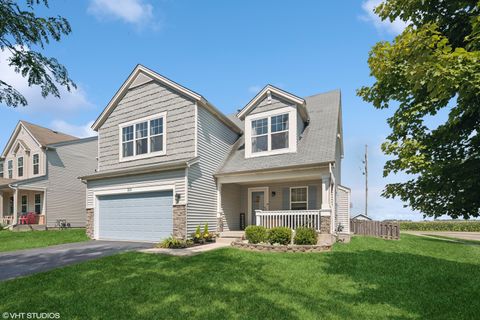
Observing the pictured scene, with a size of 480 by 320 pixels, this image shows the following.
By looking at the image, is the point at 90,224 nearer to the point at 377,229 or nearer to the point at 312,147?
the point at 312,147

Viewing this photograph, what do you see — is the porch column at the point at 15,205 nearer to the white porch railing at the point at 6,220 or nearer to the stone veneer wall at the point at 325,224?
the white porch railing at the point at 6,220

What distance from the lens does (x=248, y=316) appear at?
185 inches

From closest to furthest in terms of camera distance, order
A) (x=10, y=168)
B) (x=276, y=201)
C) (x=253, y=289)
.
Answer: (x=253, y=289) < (x=276, y=201) < (x=10, y=168)

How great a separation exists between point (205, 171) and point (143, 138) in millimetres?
3913

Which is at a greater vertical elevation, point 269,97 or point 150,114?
point 269,97

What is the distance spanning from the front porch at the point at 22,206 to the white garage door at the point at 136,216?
36.1 feet

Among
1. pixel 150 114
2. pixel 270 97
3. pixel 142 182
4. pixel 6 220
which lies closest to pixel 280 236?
pixel 270 97

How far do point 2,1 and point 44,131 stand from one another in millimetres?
23464

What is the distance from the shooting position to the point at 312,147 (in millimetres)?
13297

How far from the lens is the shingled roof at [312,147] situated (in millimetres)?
12609

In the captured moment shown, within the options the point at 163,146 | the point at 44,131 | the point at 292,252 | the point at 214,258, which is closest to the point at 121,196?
the point at 163,146

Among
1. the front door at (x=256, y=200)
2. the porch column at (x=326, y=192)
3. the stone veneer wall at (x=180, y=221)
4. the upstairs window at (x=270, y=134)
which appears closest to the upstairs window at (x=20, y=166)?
the stone veneer wall at (x=180, y=221)

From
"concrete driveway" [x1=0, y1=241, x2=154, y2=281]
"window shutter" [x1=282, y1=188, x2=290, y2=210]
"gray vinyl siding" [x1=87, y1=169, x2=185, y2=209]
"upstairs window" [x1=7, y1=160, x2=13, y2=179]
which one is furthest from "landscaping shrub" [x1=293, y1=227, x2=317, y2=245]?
"upstairs window" [x1=7, y1=160, x2=13, y2=179]

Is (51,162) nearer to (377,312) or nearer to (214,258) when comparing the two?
(214,258)
